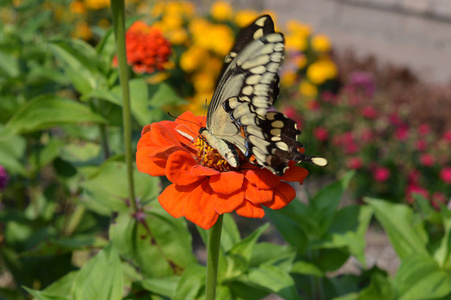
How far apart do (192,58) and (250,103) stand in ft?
9.27

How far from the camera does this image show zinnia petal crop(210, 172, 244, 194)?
2.28 ft

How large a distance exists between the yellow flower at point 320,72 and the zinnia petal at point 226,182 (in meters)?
3.01

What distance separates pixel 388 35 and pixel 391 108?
6.98ft

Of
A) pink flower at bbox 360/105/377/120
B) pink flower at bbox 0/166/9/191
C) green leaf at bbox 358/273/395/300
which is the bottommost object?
green leaf at bbox 358/273/395/300

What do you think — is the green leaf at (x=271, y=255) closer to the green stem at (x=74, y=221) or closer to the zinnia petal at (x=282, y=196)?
the zinnia petal at (x=282, y=196)

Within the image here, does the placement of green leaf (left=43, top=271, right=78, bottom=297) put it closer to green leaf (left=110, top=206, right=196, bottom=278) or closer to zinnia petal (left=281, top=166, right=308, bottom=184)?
green leaf (left=110, top=206, right=196, bottom=278)

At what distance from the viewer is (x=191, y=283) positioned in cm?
98

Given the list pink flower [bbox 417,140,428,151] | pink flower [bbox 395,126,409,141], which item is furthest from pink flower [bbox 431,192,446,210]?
pink flower [bbox 395,126,409,141]

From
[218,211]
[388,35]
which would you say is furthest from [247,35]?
[388,35]

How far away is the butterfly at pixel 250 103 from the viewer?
82 cm

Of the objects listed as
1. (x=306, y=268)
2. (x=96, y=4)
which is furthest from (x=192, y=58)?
(x=306, y=268)

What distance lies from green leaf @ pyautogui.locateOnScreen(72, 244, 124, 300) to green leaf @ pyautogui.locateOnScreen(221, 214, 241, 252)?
27 centimetres

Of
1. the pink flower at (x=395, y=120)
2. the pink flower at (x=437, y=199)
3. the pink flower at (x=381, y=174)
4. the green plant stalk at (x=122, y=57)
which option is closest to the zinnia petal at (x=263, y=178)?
the green plant stalk at (x=122, y=57)

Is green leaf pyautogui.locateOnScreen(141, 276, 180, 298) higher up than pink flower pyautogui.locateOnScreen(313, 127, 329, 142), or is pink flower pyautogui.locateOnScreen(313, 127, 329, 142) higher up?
pink flower pyautogui.locateOnScreen(313, 127, 329, 142)
